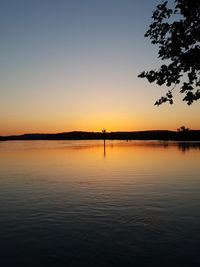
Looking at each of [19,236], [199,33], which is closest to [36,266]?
[19,236]

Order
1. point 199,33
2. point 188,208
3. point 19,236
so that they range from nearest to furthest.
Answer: point 199,33 < point 19,236 < point 188,208

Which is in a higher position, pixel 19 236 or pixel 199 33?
pixel 199 33

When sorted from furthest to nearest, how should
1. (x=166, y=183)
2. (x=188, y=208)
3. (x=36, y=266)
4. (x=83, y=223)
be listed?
(x=166, y=183)
(x=188, y=208)
(x=83, y=223)
(x=36, y=266)

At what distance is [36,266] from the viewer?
1379 centimetres

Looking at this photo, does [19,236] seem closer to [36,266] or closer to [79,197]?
[36,266]

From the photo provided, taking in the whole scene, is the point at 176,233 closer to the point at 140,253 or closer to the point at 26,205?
the point at 140,253

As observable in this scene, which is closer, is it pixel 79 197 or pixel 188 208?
pixel 188 208

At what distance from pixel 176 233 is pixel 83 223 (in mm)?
5421

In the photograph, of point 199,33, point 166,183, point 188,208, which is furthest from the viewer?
point 166,183

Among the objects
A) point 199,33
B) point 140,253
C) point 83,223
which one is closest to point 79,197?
point 83,223

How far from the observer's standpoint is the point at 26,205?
83.5 ft

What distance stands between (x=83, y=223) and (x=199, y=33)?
41.7 feet

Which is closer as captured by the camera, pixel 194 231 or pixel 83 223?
pixel 194 231

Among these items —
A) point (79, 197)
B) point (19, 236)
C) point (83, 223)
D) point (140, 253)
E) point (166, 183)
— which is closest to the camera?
point (140, 253)
